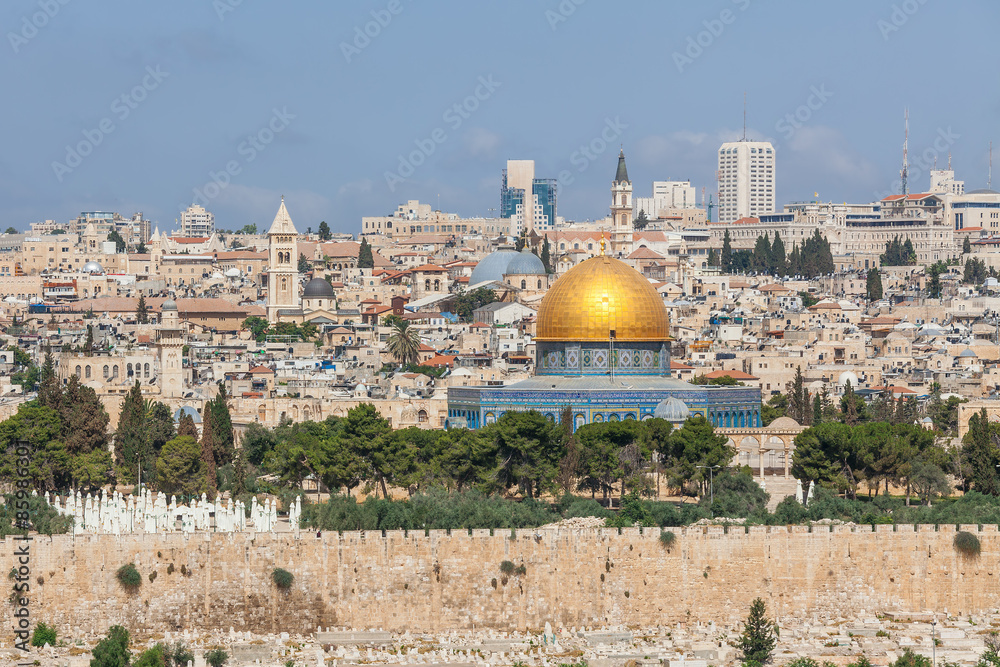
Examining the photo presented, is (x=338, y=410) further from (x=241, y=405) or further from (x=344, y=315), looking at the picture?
(x=344, y=315)

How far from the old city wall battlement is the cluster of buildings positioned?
1567 centimetres

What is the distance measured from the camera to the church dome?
106875mm

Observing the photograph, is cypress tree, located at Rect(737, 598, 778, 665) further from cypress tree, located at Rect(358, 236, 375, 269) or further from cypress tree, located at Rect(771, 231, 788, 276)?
cypress tree, located at Rect(771, 231, 788, 276)

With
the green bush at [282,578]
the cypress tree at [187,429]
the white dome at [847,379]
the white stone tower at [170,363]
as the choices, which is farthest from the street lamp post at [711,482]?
the white dome at [847,379]

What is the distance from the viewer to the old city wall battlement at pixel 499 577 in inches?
1508

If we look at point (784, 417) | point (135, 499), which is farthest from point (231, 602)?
point (784, 417)

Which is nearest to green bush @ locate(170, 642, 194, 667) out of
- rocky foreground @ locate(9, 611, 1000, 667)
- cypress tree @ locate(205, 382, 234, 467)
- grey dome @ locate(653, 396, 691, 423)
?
rocky foreground @ locate(9, 611, 1000, 667)

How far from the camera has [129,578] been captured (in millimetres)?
38250

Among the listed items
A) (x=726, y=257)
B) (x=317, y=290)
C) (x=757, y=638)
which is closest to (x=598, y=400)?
(x=757, y=638)

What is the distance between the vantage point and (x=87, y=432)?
173 ft

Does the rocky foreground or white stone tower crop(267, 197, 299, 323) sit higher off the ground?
white stone tower crop(267, 197, 299, 323)

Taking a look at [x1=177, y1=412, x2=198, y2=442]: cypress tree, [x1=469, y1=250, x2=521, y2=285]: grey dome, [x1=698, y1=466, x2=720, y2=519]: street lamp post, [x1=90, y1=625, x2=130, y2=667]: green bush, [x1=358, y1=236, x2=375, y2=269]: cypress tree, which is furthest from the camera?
[x1=358, y1=236, x2=375, y2=269]: cypress tree

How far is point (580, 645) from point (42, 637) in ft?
28.9

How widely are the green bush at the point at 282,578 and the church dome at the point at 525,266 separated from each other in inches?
2680
